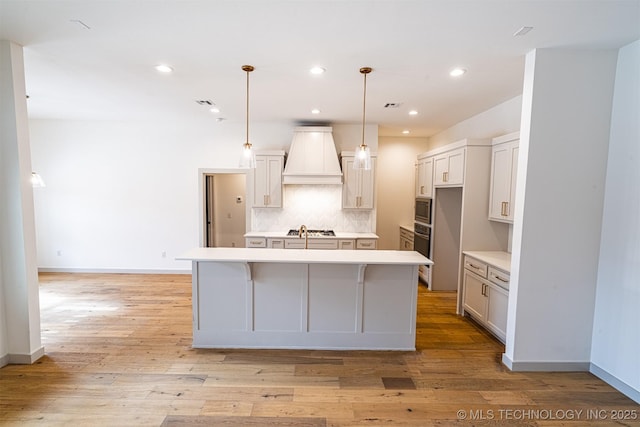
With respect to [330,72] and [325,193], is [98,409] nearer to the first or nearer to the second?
[330,72]

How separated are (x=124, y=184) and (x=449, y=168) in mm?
5673

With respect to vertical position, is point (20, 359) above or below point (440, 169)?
below

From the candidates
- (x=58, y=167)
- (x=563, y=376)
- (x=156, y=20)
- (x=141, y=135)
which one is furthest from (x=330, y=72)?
(x=58, y=167)

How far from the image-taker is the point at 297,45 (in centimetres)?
243

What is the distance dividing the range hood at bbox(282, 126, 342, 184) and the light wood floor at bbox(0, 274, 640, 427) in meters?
2.74

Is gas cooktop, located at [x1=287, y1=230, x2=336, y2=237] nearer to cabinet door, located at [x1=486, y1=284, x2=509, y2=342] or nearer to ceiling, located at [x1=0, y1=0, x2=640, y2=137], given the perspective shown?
ceiling, located at [x1=0, y1=0, x2=640, y2=137]

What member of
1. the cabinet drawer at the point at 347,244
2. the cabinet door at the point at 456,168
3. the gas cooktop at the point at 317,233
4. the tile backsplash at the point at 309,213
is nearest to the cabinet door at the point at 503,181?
the cabinet door at the point at 456,168

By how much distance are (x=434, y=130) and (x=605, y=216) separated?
3.50 meters

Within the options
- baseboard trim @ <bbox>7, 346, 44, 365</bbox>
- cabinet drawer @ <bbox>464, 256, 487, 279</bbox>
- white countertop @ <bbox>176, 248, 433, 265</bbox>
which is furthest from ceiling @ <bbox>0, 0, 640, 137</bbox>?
baseboard trim @ <bbox>7, 346, 44, 365</bbox>

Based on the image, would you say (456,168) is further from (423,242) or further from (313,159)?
(313,159)

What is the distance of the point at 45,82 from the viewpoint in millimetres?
3420

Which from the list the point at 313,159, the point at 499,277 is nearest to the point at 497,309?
the point at 499,277

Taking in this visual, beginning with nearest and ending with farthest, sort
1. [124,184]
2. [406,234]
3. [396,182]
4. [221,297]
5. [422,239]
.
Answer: [221,297], [422,239], [124,184], [406,234], [396,182]

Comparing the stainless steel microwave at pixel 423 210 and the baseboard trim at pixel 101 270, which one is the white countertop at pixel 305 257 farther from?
the baseboard trim at pixel 101 270
